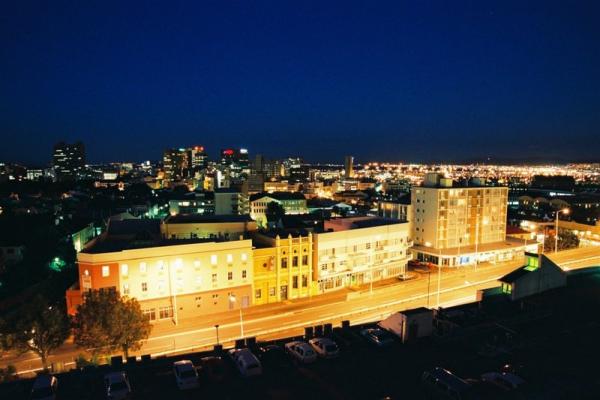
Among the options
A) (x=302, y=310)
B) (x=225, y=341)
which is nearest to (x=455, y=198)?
(x=302, y=310)

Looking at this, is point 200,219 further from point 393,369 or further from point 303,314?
point 393,369

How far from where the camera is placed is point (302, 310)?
41938 millimetres

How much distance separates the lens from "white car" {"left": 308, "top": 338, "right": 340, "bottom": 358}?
20531 millimetres

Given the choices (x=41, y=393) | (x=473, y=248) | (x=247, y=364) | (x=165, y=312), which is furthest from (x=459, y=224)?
(x=41, y=393)

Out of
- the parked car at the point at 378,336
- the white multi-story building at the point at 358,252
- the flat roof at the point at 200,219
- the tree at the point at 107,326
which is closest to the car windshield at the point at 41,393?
the tree at the point at 107,326

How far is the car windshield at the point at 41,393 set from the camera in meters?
15.8

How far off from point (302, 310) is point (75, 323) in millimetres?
21132

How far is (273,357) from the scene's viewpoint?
20797 millimetres

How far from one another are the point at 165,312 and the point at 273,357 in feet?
71.2

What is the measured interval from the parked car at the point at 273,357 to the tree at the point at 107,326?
12744mm

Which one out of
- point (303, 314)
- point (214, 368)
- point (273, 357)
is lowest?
point (303, 314)

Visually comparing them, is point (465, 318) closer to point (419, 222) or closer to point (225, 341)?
point (225, 341)

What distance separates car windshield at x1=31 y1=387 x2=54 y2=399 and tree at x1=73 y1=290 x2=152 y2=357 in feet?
43.0

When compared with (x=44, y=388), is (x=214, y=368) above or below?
below
